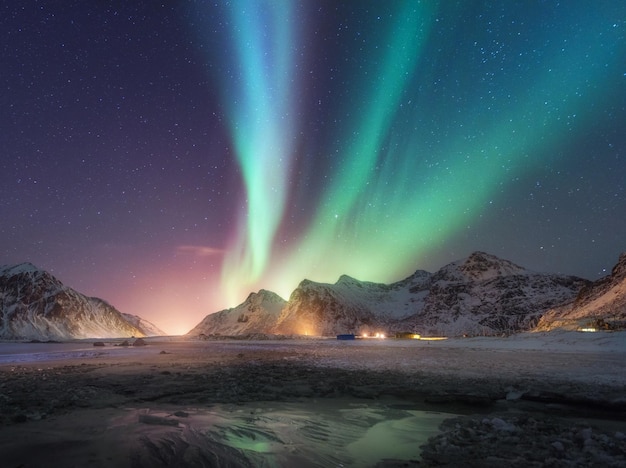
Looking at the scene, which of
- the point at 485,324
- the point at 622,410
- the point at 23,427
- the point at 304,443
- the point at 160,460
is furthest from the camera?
the point at 485,324

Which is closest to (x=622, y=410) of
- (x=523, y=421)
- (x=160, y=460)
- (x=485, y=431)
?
(x=523, y=421)

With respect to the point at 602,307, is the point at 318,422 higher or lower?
lower

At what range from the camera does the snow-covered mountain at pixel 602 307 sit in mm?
64500

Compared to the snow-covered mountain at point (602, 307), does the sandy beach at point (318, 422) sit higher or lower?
lower

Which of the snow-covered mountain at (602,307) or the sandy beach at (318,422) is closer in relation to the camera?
the sandy beach at (318,422)

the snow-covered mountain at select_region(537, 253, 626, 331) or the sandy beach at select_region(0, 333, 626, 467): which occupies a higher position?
the snow-covered mountain at select_region(537, 253, 626, 331)

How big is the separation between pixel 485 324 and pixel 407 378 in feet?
658

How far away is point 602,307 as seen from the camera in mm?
77812

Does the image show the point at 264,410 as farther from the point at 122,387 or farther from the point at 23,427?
the point at 122,387

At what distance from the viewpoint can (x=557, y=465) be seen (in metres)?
5.87

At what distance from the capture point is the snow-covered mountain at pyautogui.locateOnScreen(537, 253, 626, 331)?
64.5 metres

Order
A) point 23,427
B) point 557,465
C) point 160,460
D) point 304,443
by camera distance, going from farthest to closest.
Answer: point 23,427 → point 304,443 → point 160,460 → point 557,465

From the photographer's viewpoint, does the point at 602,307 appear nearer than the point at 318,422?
No

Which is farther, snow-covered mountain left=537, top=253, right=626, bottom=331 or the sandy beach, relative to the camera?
snow-covered mountain left=537, top=253, right=626, bottom=331
